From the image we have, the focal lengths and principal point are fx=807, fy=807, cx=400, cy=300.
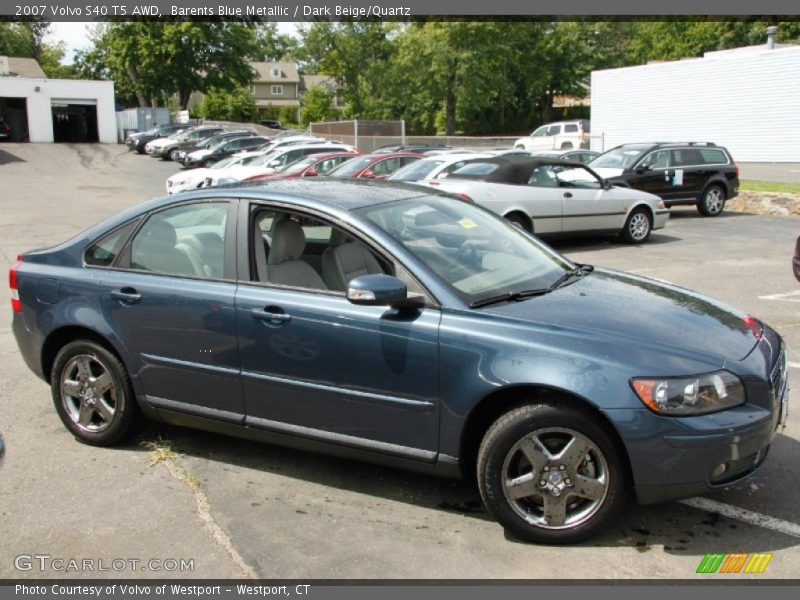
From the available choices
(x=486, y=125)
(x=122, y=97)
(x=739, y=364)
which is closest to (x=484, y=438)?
(x=739, y=364)

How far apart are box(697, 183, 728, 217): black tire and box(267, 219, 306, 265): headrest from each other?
1527 centimetres

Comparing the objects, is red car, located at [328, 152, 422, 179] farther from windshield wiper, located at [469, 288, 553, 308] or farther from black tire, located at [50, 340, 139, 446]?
windshield wiper, located at [469, 288, 553, 308]

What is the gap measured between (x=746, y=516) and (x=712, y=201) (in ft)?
50.2

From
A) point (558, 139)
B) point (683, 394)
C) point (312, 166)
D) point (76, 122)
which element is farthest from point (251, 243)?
point (76, 122)

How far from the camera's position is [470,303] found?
12.7 feet

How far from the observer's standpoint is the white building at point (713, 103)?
31.1 meters

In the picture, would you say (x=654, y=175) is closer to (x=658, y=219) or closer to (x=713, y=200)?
(x=713, y=200)

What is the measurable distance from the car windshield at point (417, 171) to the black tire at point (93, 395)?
A: 9911 mm

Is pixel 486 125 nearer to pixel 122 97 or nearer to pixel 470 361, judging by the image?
pixel 122 97

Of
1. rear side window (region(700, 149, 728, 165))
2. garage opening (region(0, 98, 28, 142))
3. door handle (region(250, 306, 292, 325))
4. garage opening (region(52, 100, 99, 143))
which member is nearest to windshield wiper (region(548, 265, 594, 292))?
door handle (region(250, 306, 292, 325))

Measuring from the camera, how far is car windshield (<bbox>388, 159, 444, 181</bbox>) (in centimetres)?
1441

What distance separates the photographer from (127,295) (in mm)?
4621

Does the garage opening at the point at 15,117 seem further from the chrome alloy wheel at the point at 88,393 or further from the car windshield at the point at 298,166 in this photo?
the chrome alloy wheel at the point at 88,393

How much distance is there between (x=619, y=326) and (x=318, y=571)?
174cm
